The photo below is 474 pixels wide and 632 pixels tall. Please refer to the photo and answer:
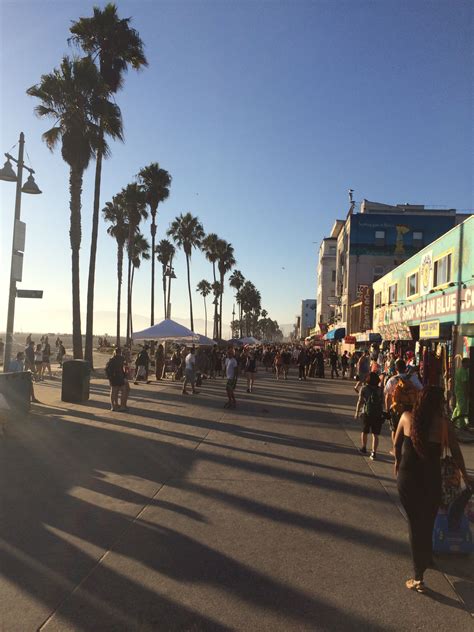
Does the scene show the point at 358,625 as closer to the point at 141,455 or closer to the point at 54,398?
the point at 141,455

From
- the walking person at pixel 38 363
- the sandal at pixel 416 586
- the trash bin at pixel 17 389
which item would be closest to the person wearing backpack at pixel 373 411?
the sandal at pixel 416 586

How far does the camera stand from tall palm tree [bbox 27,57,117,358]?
20641 mm

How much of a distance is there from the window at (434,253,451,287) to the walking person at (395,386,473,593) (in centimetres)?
1415

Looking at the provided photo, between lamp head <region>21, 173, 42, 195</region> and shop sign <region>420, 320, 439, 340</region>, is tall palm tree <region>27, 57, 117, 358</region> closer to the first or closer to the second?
lamp head <region>21, 173, 42, 195</region>

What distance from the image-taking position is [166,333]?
25.6 meters

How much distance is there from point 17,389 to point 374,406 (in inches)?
297

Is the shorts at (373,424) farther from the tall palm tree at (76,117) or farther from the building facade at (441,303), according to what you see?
the tall palm tree at (76,117)

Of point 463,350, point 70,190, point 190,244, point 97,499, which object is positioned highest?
point 190,244

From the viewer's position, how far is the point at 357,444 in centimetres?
1077

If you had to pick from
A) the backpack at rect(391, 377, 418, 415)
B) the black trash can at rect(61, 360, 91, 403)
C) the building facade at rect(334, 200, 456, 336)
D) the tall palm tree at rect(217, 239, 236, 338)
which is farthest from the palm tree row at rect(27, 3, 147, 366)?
the tall palm tree at rect(217, 239, 236, 338)

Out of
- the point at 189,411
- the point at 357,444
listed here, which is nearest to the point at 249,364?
the point at 189,411

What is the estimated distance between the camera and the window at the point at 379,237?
46719 mm

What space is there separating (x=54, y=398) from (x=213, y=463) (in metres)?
9.02

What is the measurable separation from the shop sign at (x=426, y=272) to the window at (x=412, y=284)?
1.20 meters
